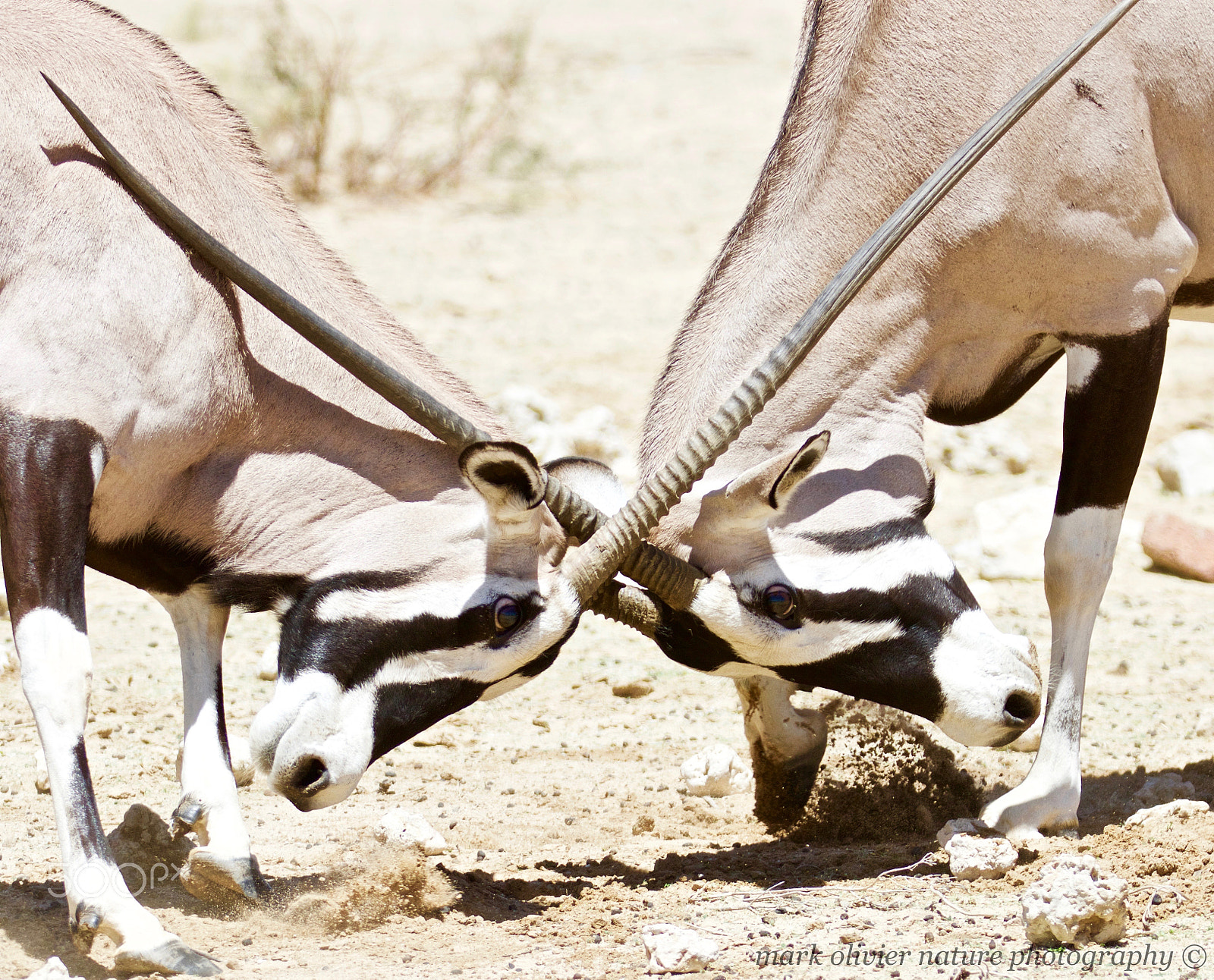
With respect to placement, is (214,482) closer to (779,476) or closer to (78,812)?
(78,812)

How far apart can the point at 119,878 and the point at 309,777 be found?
52cm

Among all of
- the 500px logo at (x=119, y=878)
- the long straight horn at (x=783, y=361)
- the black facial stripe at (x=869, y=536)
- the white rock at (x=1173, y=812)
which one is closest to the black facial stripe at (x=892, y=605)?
the black facial stripe at (x=869, y=536)

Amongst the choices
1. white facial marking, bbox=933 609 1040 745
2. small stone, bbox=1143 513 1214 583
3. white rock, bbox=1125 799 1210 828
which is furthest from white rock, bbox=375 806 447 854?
small stone, bbox=1143 513 1214 583

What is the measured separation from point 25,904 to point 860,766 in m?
2.60

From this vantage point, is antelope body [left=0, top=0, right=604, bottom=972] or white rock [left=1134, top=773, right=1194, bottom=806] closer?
antelope body [left=0, top=0, right=604, bottom=972]

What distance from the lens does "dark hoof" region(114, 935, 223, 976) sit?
362 centimetres

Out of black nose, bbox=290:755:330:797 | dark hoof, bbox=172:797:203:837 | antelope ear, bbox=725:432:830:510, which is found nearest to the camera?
black nose, bbox=290:755:330:797

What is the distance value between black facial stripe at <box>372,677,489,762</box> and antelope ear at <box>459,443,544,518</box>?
1.56 feet

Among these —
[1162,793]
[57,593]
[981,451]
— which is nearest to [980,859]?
[1162,793]

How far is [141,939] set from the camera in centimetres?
366

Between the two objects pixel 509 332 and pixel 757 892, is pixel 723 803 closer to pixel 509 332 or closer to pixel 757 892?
pixel 757 892

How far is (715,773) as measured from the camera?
520cm

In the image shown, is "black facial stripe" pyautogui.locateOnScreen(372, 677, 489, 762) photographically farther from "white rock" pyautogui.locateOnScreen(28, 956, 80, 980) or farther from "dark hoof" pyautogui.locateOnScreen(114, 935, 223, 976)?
"white rock" pyautogui.locateOnScreen(28, 956, 80, 980)

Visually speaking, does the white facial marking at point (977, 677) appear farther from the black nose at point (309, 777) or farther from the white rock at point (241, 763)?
the white rock at point (241, 763)
